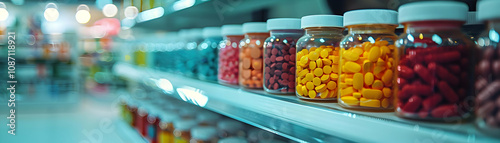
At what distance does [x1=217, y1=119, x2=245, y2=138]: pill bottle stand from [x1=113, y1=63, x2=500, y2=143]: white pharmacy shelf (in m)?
0.29

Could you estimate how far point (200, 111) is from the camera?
1.84m

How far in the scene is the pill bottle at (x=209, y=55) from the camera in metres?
1.42

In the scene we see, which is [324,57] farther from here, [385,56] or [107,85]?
[107,85]

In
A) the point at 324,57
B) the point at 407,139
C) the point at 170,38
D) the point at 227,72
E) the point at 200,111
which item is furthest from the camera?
the point at 170,38

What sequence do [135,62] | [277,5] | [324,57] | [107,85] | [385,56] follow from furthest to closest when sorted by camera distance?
[107,85] → [135,62] → [277,5] → [324,57] → [385,56]

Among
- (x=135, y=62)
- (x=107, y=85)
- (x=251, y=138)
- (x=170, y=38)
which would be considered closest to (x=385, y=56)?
(x=251, y=138)

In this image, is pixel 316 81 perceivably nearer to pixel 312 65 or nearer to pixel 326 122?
pixel 312 65

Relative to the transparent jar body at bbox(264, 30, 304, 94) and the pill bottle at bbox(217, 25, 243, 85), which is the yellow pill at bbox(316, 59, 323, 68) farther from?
the pill bottle at bbox(217, 25, 243, 85)

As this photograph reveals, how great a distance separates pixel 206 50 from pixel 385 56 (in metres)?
0.97

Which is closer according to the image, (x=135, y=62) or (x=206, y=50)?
(x=206, y=50)

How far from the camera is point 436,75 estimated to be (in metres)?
0.53

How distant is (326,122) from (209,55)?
36.0 inches

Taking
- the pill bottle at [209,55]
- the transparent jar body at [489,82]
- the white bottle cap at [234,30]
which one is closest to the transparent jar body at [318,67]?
the transparent jar body at [489,82]

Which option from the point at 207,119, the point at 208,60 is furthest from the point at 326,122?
the point at 207,119
